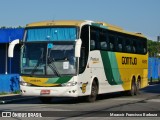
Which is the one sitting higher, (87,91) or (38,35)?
(38,35)

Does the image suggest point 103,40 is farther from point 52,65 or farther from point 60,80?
point 60,80

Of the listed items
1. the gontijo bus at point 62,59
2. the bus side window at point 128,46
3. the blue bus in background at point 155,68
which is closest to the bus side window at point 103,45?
the gontijo bus at point 62,59

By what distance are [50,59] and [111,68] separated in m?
5.10

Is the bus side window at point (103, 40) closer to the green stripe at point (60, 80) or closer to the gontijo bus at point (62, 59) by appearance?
the gontijo bus at point (62, 59)

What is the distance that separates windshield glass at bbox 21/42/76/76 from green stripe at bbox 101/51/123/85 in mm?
3201

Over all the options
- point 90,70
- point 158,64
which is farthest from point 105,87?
point 158,64

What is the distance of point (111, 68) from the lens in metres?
23.8

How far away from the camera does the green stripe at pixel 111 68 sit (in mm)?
22891

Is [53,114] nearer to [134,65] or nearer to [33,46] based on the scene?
[33,46]

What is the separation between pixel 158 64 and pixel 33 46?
44280mm

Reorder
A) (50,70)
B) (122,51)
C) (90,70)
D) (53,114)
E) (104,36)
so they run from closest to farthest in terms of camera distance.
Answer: (53,114)
(50,70)
(90,70)
(104,36)
(122,51)

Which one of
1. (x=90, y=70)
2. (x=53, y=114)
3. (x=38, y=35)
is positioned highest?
(x=38, y=35)

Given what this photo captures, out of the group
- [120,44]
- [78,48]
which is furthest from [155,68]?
[78,48]

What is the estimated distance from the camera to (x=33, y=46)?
19969mm
